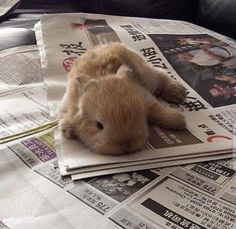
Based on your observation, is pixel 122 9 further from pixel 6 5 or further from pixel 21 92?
pixel 21 92

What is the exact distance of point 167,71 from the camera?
1.16 m

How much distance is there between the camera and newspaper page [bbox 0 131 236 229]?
630 millimetres

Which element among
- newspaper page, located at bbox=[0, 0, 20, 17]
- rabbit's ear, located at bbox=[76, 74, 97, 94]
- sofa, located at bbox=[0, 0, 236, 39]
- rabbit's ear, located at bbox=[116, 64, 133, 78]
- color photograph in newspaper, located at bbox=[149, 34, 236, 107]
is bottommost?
color photograph in newspaper, located at bbox=[149, 34, 236, 107]

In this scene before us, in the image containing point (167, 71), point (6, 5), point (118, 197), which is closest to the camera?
point (118, 197)

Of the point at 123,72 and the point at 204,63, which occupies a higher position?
the point at 123,72

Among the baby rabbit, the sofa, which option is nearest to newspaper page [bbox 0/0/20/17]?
the sofa

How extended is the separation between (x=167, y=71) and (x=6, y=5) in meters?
0.75

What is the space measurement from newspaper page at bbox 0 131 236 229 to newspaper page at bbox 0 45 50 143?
12 centimetres

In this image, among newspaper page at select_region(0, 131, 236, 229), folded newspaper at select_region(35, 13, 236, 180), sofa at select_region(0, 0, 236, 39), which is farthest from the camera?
sofa at select_region(0, 0, 236, 39)

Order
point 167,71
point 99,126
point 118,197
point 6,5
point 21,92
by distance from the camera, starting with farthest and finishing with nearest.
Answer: point 6,5, point 167,71, point 21,92, point 99,126, point 118,197

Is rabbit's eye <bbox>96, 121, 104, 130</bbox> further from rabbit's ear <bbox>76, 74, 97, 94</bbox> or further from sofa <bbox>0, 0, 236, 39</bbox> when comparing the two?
sofa <bbox>0, 0, 236, 39</bbox>

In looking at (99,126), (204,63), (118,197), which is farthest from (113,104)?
(204,63)

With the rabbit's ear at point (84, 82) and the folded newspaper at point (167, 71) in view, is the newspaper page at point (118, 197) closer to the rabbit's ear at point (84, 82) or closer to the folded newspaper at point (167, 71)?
the folded newspaper at point (167, 71)

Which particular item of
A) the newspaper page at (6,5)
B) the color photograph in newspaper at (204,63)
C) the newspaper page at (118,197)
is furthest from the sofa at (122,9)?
the newspaper page at (118,197)
